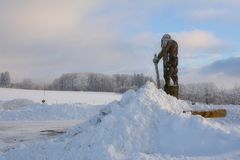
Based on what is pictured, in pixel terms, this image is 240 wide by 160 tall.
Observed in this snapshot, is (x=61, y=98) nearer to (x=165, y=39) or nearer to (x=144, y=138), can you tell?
(x=165, y=39)

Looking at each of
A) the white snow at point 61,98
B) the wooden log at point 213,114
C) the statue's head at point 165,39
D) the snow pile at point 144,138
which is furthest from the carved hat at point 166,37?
the white snow at point 61,98

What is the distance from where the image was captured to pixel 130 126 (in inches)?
469

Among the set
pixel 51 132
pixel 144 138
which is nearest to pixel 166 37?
pixel 51 132

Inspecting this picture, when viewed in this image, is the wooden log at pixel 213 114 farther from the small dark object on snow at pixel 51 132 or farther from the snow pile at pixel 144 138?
the small dark object on snow at pixel 51 132

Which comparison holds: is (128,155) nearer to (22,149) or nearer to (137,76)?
(22,149)

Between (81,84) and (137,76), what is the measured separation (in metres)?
20.2

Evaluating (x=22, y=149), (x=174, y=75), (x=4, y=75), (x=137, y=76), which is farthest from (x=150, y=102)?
(x=4, y=75)

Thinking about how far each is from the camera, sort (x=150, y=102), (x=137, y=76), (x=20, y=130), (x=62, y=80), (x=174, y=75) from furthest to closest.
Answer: (x=62, y=80) < (x=137, y=76) < (x=20, y=130) < (x=174, y=75) < (x=150, y=102)

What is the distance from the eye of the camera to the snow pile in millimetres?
11359

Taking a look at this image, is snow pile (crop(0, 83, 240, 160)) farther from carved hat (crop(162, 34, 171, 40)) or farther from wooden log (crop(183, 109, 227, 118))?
carved hat (crop(162, 34, 171, 40))

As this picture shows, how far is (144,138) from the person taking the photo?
1184 centimetres

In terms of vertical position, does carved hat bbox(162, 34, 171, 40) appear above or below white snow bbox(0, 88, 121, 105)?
above

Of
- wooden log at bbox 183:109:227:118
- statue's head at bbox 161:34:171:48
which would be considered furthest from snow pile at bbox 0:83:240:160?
statue's head at bbox 161:34:171:48

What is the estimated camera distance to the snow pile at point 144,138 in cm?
1136
